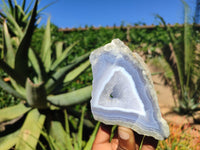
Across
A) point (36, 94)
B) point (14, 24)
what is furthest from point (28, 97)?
point (14, 24)

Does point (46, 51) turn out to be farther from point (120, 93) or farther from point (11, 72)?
point (120, 93)

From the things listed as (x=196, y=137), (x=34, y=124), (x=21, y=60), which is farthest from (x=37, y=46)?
(x=196, y=137)

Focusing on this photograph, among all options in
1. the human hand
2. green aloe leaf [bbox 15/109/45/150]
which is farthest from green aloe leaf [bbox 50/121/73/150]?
the human hand

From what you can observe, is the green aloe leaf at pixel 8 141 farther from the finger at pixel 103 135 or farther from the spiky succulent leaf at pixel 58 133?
the finger at pixel 103 135

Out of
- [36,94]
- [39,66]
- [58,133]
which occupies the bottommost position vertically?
[58,133]

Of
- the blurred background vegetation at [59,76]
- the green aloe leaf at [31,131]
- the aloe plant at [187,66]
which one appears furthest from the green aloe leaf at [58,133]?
the aloe plant at [187,66]

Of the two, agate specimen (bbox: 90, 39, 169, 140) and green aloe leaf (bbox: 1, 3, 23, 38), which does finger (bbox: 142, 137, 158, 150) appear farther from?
green aloe leaf (bbox: 1, 3, 23, 38)
